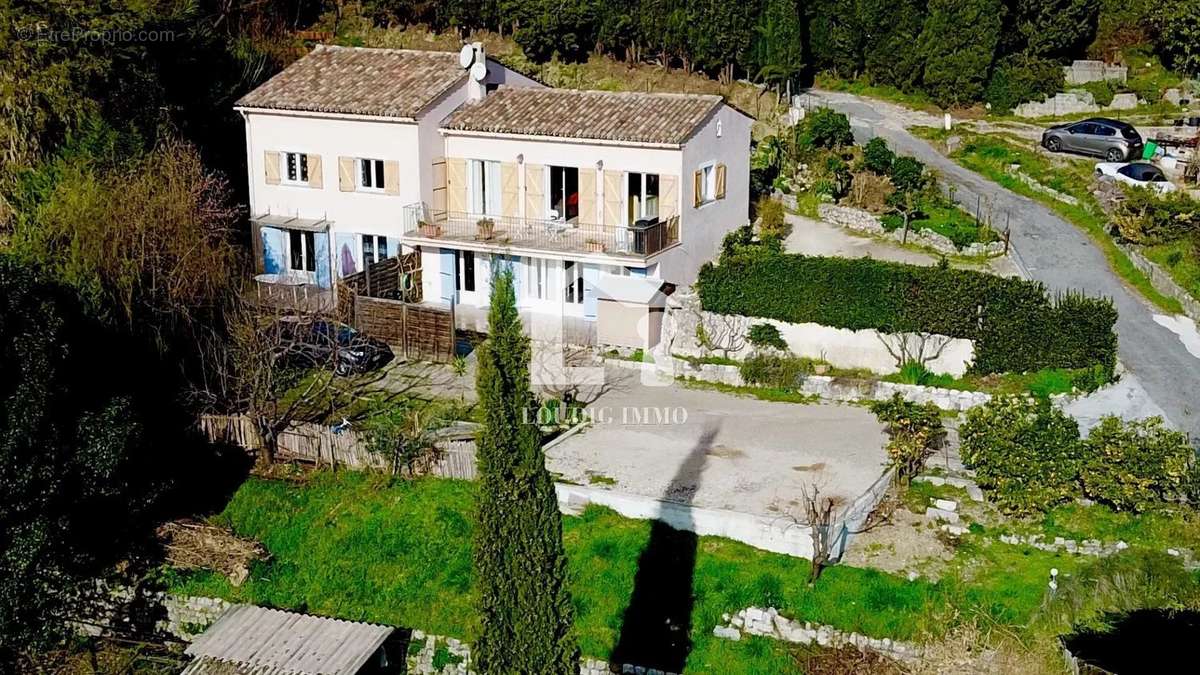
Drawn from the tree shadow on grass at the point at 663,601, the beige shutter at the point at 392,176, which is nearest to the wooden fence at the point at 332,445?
the tree shadow on grass at the point at 663,601

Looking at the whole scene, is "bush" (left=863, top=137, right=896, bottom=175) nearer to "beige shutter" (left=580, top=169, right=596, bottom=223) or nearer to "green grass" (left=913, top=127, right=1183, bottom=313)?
"green grass" (left=913, top=127, right=1183, bottom=313)

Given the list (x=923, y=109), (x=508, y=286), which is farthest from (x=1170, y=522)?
(x=923, y=109)

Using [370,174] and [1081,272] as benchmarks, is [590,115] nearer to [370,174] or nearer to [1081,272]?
[370,174]

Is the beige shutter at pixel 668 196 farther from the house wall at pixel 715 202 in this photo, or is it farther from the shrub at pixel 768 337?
the shrub at pixel 768 337

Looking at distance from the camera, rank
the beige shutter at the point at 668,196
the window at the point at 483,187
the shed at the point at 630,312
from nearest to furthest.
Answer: the shed at the point at 630,312
the beige shutter at the point at 668,196
the window at the point at 483,187

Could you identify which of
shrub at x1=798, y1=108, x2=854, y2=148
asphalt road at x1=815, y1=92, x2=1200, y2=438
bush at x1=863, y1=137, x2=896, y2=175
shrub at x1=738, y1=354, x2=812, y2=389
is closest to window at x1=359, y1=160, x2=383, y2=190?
shrub at x1=738, y1=354, x2=812, y2=389

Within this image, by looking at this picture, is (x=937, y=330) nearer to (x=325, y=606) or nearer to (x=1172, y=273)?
(x=1172, y=273)

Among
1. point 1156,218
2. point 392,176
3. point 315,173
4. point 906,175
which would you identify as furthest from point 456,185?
point 1156,218
